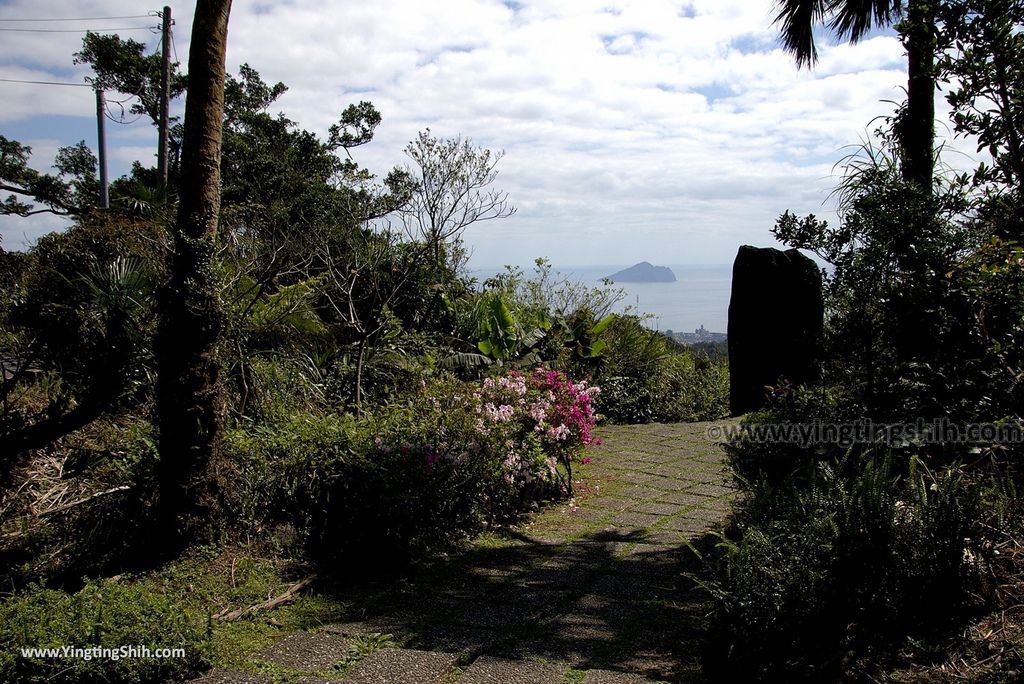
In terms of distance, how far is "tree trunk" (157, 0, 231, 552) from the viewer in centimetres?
462

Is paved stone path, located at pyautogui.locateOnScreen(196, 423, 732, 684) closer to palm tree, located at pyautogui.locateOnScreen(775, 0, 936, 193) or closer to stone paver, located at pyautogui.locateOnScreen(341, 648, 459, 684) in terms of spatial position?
stone paver, located at pyautogui.locateOnScreen(341, 648, 459, 684)

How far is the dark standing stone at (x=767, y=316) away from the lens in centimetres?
1077

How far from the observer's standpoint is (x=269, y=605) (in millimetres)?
4066

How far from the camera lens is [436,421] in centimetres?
584

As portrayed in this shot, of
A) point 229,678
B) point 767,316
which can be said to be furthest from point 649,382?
point 229,678

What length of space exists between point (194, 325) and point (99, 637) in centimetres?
201

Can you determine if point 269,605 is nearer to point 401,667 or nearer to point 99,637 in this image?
point 99,637

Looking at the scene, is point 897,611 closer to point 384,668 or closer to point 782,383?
point 384,668

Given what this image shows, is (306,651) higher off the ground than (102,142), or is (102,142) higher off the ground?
(102,142)

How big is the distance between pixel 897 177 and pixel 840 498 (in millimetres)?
3125

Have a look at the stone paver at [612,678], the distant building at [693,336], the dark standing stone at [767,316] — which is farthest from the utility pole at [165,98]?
the stone paver at [612,678]

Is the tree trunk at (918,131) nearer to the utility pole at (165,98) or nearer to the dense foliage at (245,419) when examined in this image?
the dense foliage at (245,419)

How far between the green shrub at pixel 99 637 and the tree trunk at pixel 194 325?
1009 mm

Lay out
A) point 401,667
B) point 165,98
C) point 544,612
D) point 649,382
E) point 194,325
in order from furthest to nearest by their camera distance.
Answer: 1. point 165,98
2. point 649,382
3. point 194,325
4. point 544,612
5. point 401,667
